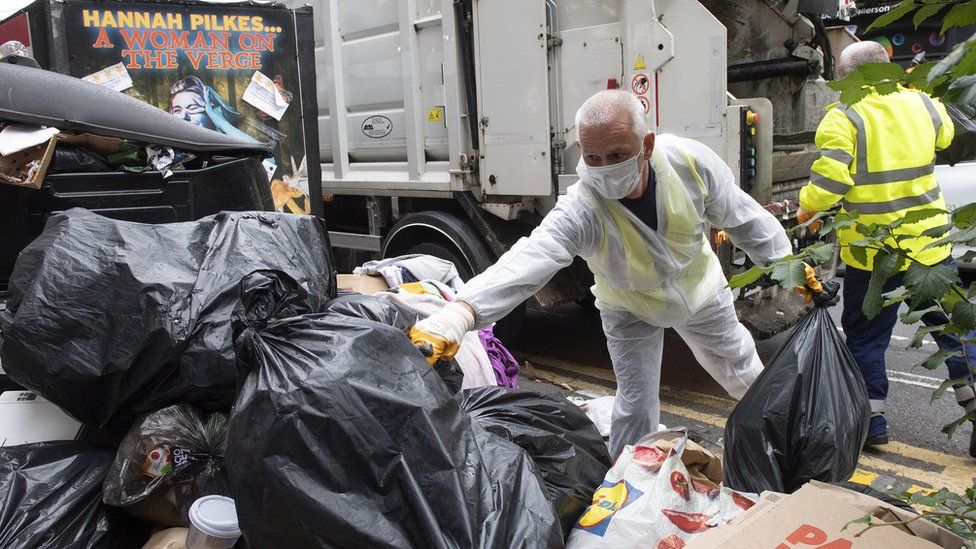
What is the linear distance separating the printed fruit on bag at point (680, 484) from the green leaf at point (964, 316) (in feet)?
2.73

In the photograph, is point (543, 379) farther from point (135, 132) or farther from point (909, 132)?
point (135, 132)

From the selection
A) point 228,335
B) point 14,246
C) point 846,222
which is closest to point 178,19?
point 14,246

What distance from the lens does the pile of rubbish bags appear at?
150 centimetres

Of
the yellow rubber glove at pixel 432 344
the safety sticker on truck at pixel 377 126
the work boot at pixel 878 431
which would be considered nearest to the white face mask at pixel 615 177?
the yellow rubber glove at pixel 432 344

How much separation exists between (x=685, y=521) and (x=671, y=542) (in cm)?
8

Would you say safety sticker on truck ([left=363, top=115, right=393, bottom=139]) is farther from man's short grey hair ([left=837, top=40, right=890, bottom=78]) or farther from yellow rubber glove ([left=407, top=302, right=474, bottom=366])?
yellow rubber glove ([left=407, top=302, right=474, bottom=366])

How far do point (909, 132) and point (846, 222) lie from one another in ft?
8.24

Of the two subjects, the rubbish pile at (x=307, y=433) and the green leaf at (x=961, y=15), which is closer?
the green leaf at (x=961, y=15)

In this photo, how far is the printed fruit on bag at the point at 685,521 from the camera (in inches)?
73.1

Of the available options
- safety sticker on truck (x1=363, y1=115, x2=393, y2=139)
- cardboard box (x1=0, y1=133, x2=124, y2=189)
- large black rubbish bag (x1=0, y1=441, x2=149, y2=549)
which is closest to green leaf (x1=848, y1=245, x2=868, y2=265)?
large black rubbish bag (x1=0, y1=441, x2=149, y2=549)

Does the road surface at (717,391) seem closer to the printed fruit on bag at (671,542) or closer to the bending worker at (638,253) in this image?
the bending worker at (638,253)

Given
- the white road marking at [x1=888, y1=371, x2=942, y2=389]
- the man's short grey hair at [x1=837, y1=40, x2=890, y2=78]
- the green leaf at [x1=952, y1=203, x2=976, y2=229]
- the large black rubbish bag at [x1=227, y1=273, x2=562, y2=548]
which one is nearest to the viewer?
the green leaf at [x1=952, y1=203, x2=976, y2=229]

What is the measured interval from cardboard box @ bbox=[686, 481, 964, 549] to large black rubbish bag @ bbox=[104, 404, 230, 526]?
3.71 ft

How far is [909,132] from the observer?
3414 millimetres
